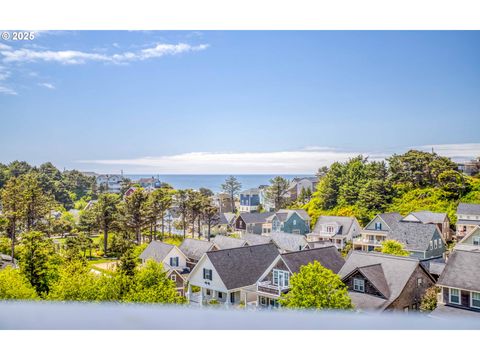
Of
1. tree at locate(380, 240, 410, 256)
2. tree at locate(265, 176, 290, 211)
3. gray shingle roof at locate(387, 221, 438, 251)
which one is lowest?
tree at locate(380, 240, 410, 256)

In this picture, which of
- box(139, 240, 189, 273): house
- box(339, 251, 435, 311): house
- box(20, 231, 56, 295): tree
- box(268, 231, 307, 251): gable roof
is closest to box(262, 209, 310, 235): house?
box(268, 231, 307, 251): gable roof

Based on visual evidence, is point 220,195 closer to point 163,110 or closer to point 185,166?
point 185,166

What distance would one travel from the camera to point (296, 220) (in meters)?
6.28

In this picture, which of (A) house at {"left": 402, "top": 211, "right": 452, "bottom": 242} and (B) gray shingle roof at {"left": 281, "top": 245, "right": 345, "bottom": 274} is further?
(B) gray shingle roof at {"left": 281, "top": 245, "right": 345, "bottom": 274}

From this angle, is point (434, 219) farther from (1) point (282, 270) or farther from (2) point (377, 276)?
(1) point (282, 270)

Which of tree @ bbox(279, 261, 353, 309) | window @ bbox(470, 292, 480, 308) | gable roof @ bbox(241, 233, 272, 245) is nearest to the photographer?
window @ bbox(470, 292, 480, 308)

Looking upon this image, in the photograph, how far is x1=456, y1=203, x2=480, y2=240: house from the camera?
199 inches

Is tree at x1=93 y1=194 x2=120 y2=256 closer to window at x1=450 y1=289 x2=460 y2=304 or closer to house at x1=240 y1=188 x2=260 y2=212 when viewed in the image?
house at x1=240 y1=188 x2=260 y2=212

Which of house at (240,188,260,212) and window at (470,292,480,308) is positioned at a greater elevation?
house at (240,188,260,212)

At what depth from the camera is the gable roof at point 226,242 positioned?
243 inches

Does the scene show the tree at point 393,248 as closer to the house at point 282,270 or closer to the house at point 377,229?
the house at point 377,229

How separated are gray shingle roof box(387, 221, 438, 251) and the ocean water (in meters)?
1.51

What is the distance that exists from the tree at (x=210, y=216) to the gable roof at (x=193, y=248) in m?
0.15

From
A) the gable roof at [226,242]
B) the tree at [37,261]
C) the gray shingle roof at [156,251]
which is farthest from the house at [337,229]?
the tree at [37,261]
